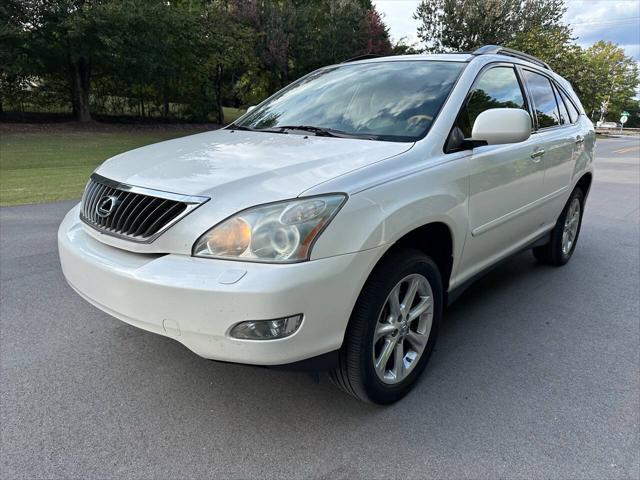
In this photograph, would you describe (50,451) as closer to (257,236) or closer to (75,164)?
(257,236)

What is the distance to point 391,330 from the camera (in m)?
2.46

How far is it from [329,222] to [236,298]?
48cm

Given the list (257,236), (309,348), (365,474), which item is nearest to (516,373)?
(365,474)

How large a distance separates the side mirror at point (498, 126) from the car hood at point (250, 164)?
0.48 metres

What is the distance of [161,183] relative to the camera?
2.27 meters

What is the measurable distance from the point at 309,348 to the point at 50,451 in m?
1.23

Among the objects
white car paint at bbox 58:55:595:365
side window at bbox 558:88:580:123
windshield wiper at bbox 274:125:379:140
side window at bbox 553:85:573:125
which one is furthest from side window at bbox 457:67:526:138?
side window at bbox 558:88:580:123

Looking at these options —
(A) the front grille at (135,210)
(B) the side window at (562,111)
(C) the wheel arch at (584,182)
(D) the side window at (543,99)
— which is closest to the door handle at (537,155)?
(D) the side window at (543,99)

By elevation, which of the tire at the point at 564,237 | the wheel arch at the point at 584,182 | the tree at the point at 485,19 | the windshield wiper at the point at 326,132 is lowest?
the tire at the point at 564,237

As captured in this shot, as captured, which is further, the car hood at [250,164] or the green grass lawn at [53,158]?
the green grass lawn at [53,158]

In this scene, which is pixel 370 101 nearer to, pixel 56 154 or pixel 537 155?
pixel 537 155

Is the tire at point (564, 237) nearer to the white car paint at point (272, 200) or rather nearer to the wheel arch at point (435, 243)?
the white car paint at point (272, 200)

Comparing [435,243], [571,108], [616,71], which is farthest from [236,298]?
[616,71]

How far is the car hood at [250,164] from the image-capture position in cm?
217
